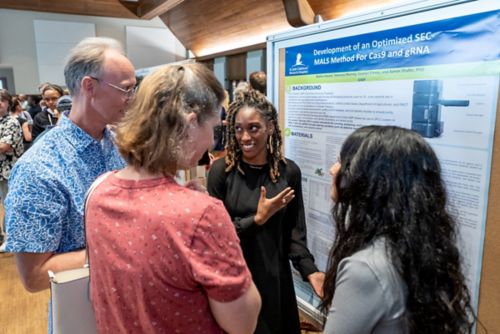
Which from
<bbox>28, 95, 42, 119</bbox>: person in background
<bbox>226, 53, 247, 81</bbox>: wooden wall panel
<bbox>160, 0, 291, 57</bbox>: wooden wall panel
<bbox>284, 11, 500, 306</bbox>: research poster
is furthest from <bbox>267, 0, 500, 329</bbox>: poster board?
<bbox>28, 95, 42, 119</bbox>: person in background

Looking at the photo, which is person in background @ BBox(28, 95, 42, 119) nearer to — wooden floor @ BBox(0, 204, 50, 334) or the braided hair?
wooden floor @ BBox(0, 204, 50, 334)

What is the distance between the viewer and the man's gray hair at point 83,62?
1.18 m

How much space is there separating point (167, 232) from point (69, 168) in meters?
0.54

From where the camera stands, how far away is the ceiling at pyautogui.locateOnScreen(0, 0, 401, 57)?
507cm

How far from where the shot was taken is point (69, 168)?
1.08 m

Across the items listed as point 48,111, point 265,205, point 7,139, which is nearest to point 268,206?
point 265,205

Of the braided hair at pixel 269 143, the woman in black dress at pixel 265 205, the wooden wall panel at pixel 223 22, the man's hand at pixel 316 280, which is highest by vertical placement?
the wooden wall panel at pixel 223 22

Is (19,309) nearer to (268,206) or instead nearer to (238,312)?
(268,206)

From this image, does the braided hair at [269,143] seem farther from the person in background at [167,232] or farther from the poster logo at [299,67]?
the person in background at [167,232]

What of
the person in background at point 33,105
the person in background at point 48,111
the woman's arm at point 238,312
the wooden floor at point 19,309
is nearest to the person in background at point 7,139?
the person in background at point 48,111

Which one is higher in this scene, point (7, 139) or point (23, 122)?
point (23, 122)

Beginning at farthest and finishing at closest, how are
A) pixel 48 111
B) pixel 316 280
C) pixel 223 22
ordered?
pixel 223 22 < pixel 48 111 < pixel 316 280

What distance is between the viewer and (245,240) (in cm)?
171

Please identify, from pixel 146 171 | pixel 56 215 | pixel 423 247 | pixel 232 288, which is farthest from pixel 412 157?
pixel 56 215
